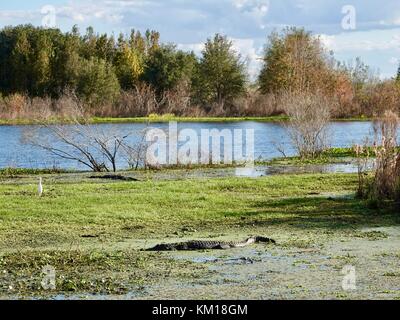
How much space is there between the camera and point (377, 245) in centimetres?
1370

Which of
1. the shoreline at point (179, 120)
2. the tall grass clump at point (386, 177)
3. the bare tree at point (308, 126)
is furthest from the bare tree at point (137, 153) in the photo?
the shoreline at point (179, 120)

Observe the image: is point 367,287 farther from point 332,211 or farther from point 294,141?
point 294,141

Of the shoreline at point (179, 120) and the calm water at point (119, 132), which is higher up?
the shoreline at point (179, 120)

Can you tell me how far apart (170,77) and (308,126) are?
1719 inches

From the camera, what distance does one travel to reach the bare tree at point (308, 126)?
1286 inches

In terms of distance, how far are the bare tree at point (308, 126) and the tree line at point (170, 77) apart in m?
31.6

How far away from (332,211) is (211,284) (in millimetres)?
7536

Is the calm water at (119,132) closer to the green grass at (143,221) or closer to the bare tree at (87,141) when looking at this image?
the bare tree at (87,141)

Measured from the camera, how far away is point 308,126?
1293 inches

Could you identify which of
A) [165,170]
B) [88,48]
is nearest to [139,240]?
[165,170]

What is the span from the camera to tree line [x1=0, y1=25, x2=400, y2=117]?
68.1 m

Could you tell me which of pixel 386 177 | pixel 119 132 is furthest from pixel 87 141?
pixel 386 177

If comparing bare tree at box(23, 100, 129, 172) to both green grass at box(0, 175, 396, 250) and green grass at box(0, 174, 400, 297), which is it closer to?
green grass at box(0, 174, 400, 297)

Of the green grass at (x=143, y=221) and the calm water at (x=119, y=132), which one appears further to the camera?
the calm water at (x=119, y=132)
